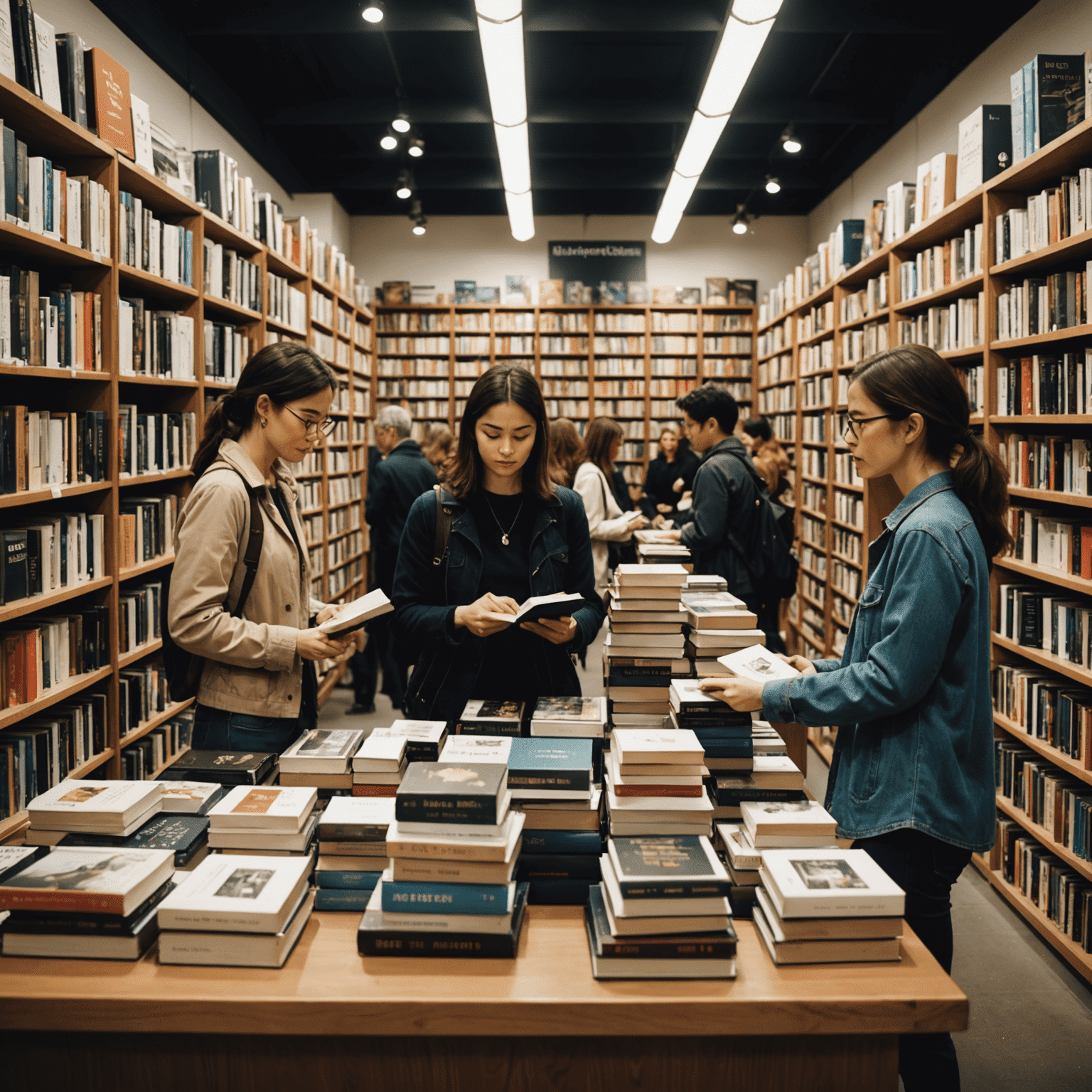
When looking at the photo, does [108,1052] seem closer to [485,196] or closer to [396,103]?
[396,103]

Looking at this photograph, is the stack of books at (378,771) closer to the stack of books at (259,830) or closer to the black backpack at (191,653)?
the stack of books at (259,830)

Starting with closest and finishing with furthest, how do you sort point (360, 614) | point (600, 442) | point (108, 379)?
point (360, 614)
point (108, 379)
point (600, 442)

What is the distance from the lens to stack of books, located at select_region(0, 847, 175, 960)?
47.0 inches

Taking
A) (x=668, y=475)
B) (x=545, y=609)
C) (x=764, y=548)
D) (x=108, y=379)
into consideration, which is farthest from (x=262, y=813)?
(x=668, y=475)

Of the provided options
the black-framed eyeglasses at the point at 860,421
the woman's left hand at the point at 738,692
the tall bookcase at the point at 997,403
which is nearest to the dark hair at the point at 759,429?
the tall bookcase at the point at 997,403

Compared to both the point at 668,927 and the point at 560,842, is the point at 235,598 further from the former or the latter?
the point at 668,927

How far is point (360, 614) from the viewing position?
1.86 metres

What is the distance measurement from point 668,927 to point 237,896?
0.61 meters

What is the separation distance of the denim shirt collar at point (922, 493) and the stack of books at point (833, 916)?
2.25 feet

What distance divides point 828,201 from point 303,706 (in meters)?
7.98

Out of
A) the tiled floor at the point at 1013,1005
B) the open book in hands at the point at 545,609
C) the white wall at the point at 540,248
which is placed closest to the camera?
the open book in hands at the point at 545,609

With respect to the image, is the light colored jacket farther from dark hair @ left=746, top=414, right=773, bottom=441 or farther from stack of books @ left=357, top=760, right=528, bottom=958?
stack of books @ left=357, top=760, right=528, bottom=958

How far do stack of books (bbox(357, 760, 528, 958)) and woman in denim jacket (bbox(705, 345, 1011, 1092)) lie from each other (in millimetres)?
542

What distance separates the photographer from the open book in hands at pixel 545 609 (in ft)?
5.78
